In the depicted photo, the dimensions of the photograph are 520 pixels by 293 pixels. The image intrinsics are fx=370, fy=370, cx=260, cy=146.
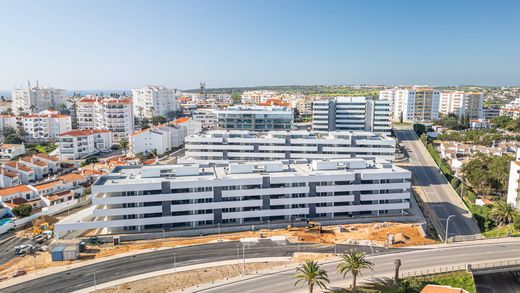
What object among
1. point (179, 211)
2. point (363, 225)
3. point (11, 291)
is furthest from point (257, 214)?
point (11, 291)

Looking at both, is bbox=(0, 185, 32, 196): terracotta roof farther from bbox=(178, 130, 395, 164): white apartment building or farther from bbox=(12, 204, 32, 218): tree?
bbox=(178, 130, 395, 164): white apartment building

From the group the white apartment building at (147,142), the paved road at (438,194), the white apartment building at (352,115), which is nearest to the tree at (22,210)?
the white apartment building at (147,142)

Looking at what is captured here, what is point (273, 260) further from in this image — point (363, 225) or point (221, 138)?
point (221, 138)

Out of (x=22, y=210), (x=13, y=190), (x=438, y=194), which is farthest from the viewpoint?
(x=438, y=194)

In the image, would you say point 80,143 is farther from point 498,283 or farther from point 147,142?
point 498,283

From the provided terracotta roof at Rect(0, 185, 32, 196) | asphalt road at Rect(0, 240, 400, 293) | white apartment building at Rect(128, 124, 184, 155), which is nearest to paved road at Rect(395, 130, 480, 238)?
asphalt road at Rect(0, 240, 400, 293)

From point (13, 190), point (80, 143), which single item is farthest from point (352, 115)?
point (13, 190)
